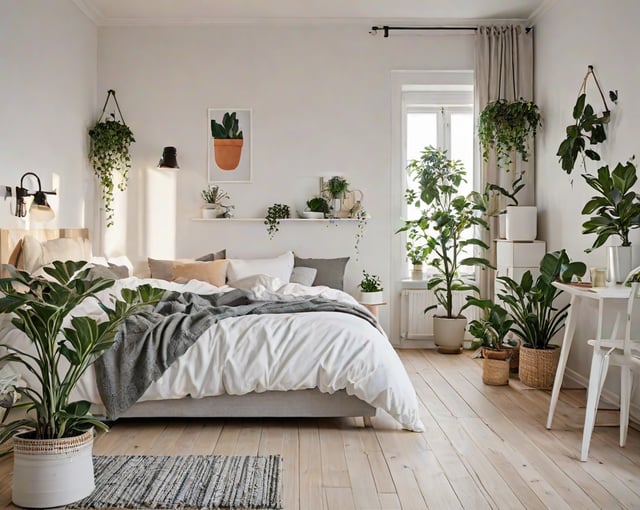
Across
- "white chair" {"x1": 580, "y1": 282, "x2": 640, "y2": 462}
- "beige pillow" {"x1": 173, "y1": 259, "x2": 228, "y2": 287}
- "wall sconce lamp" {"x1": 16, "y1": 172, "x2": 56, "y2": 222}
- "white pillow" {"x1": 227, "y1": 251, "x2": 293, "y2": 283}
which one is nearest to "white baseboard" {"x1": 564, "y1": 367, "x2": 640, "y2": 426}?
"white chair" {"x1": 580, "y1": 282, "x2": 640, "y2": 462}

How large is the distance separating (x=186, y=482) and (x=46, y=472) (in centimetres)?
60

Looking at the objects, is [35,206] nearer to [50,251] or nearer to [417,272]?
[50,251]

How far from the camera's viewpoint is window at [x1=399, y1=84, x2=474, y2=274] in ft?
21.5

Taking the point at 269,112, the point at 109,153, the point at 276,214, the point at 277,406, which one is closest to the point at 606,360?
the point at 277,406

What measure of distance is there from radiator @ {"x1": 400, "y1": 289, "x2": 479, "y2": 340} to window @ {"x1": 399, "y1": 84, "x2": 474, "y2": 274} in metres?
0.30

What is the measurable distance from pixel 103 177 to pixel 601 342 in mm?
4489

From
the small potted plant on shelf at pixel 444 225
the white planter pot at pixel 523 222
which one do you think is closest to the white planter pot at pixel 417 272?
the small potted plant on shelf at pixel 444 225

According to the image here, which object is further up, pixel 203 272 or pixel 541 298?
pixel 203 272

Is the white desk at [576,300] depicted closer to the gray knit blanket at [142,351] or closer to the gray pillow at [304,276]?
the gray knit blanket at [142,351]

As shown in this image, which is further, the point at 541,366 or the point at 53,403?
the point at 541,366

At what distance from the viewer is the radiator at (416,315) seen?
6.40m

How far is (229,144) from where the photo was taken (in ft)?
20.6

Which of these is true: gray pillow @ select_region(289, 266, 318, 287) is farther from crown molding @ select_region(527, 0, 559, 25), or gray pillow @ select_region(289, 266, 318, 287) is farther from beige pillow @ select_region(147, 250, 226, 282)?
crown molding @ select_region(527, 0, 559, 25)

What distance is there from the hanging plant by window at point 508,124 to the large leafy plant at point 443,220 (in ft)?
1.31
